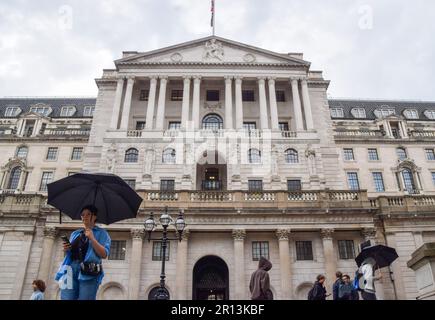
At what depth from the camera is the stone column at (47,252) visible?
25.4 meters

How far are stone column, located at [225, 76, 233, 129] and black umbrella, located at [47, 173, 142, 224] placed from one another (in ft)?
95.3

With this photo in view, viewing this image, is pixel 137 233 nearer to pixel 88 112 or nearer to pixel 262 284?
pixel 262 284

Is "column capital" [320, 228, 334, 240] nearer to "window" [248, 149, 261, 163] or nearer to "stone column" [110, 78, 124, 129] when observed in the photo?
"window" [248, 149, 261, 163]

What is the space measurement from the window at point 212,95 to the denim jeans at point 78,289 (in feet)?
118

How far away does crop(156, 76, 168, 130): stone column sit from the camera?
119 ft

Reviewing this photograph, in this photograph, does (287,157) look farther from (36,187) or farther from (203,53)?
(36,187)

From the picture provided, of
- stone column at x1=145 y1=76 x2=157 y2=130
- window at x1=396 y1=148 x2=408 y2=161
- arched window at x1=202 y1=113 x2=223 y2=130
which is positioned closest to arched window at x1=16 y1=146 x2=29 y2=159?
stone column at x1=145 y1=76 x2=157 y2=130

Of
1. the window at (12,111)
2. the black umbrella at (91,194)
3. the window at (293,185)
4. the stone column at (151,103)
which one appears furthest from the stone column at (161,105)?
the window at (12,111)

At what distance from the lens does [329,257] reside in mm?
25562

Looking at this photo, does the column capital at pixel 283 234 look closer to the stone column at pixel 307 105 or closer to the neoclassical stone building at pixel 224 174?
the neoclassical stone building at pixel 224 174

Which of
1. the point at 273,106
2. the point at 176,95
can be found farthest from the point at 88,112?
the point at 273,106
